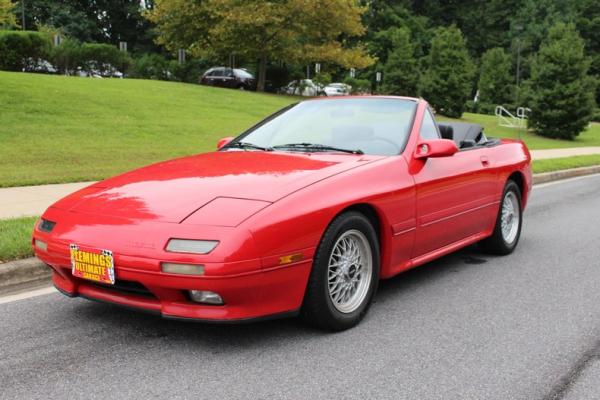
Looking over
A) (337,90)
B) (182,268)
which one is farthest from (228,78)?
(182,268)

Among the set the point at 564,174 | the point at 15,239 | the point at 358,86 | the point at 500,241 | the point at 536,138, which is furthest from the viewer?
the point at 358,86

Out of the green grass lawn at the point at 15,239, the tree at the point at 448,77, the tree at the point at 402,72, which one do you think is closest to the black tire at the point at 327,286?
the green grass lawn at the point at 15,239

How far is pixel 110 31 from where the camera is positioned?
214 ft

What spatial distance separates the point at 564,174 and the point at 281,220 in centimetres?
1259

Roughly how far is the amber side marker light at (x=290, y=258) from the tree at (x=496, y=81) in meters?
50.8

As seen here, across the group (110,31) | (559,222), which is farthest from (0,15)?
(110,31)

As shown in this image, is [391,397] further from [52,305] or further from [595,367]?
[52,305]

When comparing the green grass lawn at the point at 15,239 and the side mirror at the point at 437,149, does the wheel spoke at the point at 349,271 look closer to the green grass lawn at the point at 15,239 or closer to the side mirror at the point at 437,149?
the side mirror at the point at 437,149

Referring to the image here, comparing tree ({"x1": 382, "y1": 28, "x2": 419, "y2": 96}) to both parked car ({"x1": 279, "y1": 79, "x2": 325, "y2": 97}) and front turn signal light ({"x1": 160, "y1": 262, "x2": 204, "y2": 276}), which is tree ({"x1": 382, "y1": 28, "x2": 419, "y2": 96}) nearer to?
parked car ({"x1": 279, "y1": 79, "x2": 325, "y2": 97})

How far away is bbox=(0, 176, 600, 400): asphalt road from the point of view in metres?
3.12

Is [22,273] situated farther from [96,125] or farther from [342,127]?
[96,125]

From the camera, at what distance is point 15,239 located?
5.33 m

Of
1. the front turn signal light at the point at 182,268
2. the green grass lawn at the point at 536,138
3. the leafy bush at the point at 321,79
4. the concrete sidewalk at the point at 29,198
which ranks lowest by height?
the green grass lawn at the point at 536,138

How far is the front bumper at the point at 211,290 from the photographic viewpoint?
328cm
